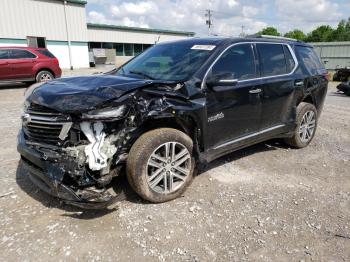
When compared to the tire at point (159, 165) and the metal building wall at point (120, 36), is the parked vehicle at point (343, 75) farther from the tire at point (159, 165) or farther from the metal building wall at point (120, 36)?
the tire at point (159, 165)

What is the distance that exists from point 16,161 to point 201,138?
111 inches

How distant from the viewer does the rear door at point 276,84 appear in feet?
15.0

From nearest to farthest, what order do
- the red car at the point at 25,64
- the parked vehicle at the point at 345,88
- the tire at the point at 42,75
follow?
1. the red car at the point at 25,64
2. the tire at the point at 42,75
3. the parked vehicle at the point at 345,88

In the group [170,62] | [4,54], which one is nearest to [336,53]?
[4,54]

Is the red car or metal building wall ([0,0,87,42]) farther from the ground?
metal building wall ([0,0,87,42])

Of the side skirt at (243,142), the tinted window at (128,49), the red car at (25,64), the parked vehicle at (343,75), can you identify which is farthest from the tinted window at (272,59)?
the tinted window at (128,49)

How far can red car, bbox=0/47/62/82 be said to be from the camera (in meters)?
12.4

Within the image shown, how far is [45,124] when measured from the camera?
126 inches

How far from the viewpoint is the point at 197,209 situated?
3.52 m

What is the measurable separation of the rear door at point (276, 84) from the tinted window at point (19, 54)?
1104cm

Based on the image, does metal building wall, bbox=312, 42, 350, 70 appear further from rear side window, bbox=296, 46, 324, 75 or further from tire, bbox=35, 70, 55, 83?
rear side window, bbox=296, 46, 324, 75

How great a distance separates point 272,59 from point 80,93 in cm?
298

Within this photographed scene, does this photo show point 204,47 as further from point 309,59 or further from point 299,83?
point 309,59

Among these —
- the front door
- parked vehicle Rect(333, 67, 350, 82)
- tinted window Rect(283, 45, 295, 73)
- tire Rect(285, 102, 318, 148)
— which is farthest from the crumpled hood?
parked vehicle Rect(333, 67, 350, 82)
